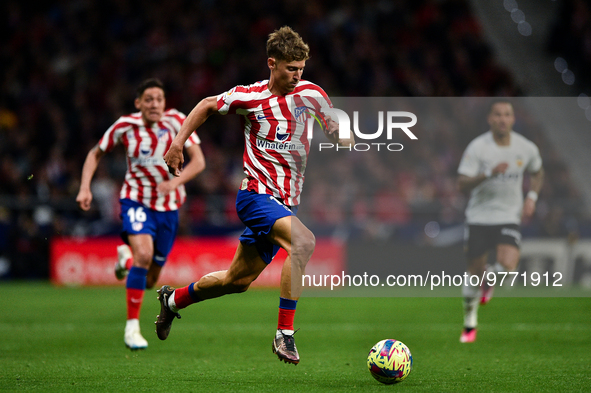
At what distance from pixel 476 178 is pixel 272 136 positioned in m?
3.06

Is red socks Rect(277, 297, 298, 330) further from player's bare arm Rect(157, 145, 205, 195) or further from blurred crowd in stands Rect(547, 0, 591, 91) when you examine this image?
blurred crowd in stands Rect(547, 0, 591, 91)

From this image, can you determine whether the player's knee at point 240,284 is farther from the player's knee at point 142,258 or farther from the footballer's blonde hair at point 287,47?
the player's knee at point 142,258

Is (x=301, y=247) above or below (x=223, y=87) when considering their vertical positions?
below

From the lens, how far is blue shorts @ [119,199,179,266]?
7.60m

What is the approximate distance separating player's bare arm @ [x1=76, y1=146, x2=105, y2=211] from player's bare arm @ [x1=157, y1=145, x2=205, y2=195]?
28.1 inches

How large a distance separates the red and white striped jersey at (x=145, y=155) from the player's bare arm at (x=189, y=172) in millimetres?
130

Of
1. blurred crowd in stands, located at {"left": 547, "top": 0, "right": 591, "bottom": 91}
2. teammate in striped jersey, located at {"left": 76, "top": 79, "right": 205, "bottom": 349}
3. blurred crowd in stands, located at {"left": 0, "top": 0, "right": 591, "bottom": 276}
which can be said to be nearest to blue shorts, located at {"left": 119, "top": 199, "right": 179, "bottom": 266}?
teammate in striped jersey, located at {"left": 76, "top": 79, "right": 205, "bottom": 349}

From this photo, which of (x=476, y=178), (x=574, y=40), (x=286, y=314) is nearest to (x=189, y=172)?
(x=286, y=314)

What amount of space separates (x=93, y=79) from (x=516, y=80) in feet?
34.7

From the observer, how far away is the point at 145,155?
25.6 feet

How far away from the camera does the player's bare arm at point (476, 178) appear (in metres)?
7.93

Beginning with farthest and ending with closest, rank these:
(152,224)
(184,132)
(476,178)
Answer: (476,178), (152,224), (184,132)

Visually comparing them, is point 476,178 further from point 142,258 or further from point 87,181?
point 87,181

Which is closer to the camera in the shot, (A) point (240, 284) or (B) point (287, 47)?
(B) point (287, 47)
